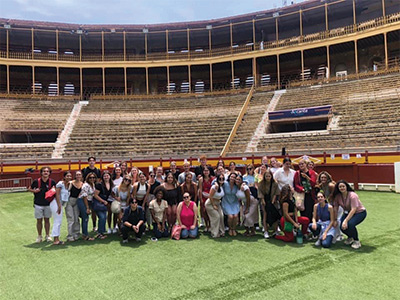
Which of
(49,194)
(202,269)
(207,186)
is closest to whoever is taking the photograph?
(202,269)

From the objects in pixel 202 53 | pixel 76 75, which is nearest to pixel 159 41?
pixel 202 53

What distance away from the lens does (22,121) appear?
81.7 ft

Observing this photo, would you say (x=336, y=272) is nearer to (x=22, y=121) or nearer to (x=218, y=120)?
(x=218, y=120)

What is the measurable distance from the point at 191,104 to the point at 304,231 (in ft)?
78.2

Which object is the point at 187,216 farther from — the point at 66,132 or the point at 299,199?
the point at 66,132

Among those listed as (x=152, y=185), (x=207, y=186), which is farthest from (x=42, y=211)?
(x=207, y=186)

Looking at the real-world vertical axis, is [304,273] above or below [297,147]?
below

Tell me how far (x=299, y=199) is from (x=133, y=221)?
357 centimetres

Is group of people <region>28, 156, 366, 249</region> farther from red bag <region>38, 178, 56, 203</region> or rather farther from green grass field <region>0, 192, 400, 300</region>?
green grass field <region>0, 192, 400, 300</region>

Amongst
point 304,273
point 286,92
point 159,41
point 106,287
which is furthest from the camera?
point 159,41

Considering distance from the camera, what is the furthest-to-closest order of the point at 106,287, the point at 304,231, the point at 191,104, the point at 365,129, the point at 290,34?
the point at 290,34 → the point at 191,104 → the point at 365,129 → the point at 304,231 → the point at 106,287

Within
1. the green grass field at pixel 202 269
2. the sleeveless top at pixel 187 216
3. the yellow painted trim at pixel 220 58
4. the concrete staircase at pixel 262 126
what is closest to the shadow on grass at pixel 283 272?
the green grass field at pixel 202 269

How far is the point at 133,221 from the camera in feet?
21.0

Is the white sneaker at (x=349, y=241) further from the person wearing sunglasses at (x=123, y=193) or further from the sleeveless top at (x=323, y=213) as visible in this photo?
the person wearing sunglasses at (x=123, y=193)
